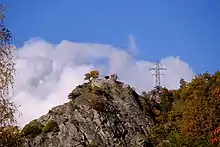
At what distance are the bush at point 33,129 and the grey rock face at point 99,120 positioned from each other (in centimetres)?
66

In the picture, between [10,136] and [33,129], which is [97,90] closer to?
[33,129]

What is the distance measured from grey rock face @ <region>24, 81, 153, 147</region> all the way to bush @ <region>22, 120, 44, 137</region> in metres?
0.66

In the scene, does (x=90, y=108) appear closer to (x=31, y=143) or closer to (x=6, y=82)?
(x=31, y=143)

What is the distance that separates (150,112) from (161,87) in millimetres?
9744

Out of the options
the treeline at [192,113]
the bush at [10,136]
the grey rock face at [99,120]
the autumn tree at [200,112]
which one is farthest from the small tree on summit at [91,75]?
the bush at [10,136]

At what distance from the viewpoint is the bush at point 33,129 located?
5838cm

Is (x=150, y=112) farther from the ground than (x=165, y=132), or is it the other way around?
(x=150, y=112)

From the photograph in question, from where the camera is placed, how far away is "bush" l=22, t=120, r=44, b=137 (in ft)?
192

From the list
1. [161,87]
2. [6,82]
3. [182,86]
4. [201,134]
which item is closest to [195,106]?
[201,134]

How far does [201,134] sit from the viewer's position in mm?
54281

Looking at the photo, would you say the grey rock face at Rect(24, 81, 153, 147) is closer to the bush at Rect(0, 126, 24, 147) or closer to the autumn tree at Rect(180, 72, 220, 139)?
the autumn tree at Rect(180, 72, 220, 139)

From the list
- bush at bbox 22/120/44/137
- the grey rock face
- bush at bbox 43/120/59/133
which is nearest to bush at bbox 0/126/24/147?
the grey rock face

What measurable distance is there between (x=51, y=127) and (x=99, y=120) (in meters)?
5.93

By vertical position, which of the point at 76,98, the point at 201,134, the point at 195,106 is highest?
the point at 76,98
